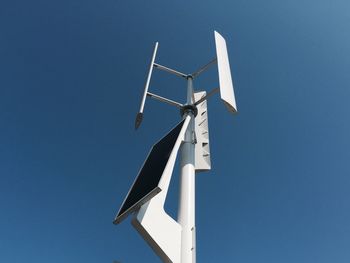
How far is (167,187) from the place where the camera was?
186 inches

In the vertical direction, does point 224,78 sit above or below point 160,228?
above

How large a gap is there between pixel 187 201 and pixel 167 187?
55 centimetres

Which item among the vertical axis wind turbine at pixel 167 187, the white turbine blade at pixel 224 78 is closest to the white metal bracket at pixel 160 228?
the vertical axis wind turbine at pixel 167 187

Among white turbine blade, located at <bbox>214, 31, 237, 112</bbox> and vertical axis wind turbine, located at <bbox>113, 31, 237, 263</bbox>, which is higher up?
white turbine blade, located at <bbox>214, 31, 237, 112</bbox>

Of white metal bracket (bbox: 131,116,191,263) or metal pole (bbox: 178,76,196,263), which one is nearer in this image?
white metal bracket (bbox: 131,116,191,263)

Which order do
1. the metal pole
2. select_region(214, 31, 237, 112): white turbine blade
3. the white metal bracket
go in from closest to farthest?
1. the white metal bracket
2. the metal pole
3. select_region(214, 31, 237, 112): white turbine blade

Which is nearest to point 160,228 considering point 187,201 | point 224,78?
point 187,201

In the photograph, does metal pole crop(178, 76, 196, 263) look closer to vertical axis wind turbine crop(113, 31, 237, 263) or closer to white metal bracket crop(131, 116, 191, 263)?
vertical axis wind turbine crop(113, 31, 237, 263)

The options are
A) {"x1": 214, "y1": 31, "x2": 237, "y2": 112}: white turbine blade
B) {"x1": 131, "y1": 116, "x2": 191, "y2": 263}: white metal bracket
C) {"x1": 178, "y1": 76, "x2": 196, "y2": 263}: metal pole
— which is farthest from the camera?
{"x1": 214, "y1": 31, "x2": 237, "y2": 112}: white turbine blade

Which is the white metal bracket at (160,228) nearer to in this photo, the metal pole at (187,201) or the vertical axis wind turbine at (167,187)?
the vertical axis wind turbine at (167,187)

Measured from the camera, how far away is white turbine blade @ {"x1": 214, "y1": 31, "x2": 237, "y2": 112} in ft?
19.1

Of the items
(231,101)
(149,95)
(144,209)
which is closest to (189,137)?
(231,101)

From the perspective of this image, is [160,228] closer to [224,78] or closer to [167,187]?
[167,187]

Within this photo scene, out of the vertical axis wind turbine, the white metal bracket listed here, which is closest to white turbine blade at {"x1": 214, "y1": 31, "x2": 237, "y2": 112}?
the vertical axis wind turbine
